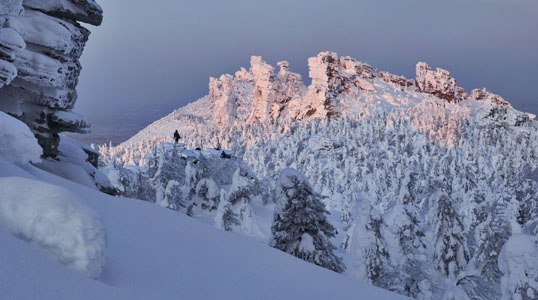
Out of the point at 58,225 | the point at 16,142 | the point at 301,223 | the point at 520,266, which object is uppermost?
the point at 520,266

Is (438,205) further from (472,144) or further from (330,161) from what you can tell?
(472,144)

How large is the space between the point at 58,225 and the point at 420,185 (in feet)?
329

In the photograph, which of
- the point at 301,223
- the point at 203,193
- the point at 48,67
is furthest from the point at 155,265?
the point at 203,193

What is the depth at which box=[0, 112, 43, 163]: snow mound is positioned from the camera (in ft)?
25.4

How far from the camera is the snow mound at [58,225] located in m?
4.14

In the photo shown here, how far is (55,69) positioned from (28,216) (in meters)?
13.2

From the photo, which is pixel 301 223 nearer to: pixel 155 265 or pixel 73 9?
pixel 155 265

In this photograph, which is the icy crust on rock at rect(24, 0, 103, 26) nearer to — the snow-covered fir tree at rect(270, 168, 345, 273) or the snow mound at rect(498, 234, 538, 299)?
the snow-covered fir tree at rect(270, 168, 345, 273)

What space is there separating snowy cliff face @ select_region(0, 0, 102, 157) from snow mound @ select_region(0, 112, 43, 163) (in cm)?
765

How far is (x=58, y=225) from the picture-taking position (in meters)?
4.16

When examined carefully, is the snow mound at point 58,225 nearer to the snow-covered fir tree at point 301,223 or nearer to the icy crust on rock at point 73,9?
the snow-covered fir tree at point 301,223

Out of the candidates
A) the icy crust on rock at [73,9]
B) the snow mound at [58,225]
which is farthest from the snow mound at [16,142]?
the icy crust on rock at [73,9]

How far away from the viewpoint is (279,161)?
152m

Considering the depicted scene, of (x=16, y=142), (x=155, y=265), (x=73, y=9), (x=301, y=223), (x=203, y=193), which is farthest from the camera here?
(x=203, y=193)
